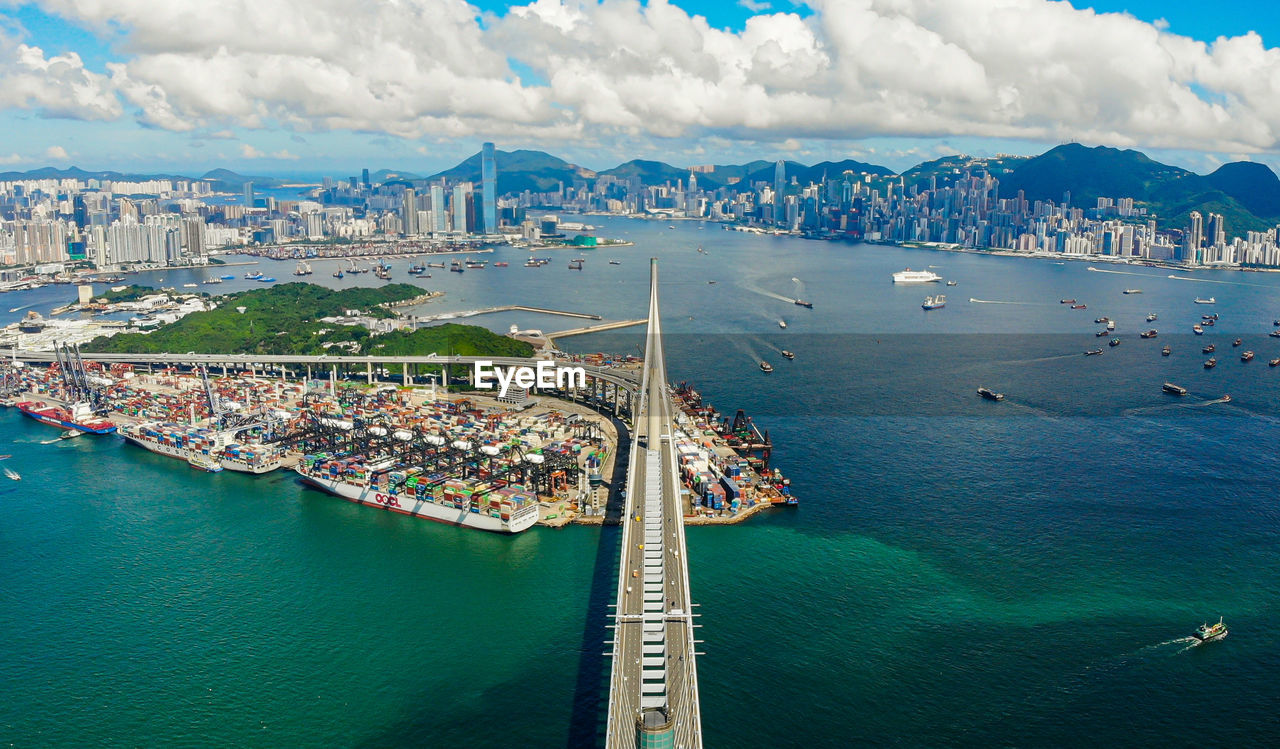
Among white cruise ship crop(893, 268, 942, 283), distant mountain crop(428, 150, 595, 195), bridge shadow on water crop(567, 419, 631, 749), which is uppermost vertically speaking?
distant mountain crop(428, 150, 595, 195)

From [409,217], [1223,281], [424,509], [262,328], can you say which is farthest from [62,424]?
[409,217]

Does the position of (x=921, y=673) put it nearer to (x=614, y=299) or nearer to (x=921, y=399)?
(x=921, y=399)

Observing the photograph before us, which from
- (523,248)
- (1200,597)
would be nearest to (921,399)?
(1200,597)

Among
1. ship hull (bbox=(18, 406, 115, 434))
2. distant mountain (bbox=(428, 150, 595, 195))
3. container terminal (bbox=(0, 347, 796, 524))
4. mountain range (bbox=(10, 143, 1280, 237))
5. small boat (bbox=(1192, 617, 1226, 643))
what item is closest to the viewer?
small boat (bbox=(1192, 617, 1226, 643))

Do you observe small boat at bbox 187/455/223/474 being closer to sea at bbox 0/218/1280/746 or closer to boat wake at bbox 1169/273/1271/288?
sea at bbox 0/218/1280/746

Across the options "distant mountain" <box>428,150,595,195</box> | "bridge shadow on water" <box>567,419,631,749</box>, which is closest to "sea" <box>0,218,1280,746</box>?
"bridge shadow on water" <box>567,419,631,749</box>

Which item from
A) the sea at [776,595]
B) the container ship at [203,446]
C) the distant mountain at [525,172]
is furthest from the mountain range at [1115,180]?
the container ship at [203,446]

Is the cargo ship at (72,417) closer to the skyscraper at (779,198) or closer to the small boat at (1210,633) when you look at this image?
the small boat at (1210,633)
